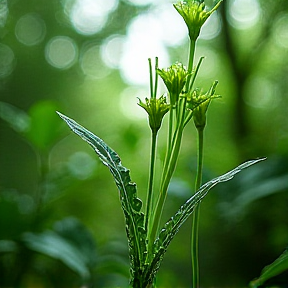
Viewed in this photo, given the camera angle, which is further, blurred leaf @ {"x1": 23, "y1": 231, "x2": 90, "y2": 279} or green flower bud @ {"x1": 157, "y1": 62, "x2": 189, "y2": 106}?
blurred leaf @ {"x1": 23, "y1": 231, "x2": 90, "y2": 279}

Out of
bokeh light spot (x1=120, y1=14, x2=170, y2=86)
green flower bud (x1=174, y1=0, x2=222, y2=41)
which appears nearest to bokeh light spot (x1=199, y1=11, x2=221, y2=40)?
bokeh light spot (x1=120, y1=14, x2=170, y2=86)

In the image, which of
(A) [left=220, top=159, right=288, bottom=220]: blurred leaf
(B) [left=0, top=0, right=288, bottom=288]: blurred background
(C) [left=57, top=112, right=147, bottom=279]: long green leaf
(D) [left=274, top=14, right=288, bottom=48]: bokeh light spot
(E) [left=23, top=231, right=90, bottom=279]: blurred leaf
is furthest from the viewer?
(D) [left=274, top=14, right=288, bottom=48]: bokeh light spot

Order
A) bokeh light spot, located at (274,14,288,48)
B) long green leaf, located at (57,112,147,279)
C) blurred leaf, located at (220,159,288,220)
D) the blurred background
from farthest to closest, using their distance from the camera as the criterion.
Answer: bokeh light spot, located at (274,14,288,48) → the blurred background → blurred leaf, located at (220,159,288,220) → long green leaf, located at (57,112,147,279)

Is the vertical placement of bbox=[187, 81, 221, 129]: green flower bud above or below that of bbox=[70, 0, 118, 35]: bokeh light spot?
below

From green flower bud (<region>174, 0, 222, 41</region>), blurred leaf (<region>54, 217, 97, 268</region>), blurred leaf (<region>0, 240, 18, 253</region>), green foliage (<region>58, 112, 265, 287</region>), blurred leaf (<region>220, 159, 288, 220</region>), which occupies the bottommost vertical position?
green foliage (<region>58, 112, 265, 287</region>)

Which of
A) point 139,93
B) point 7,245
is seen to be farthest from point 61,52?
point 7,245

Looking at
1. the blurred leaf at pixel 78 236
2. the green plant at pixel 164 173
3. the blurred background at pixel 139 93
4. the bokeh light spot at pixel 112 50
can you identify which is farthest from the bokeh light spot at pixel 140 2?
the green plant at pixel 164 173

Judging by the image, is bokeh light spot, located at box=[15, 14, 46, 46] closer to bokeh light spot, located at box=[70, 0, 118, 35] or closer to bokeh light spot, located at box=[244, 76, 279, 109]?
bokeh light spot, located at box=[70, 0, 118, 35]

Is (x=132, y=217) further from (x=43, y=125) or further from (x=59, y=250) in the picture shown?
(x=43, y=125)
